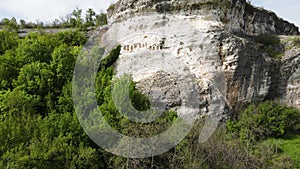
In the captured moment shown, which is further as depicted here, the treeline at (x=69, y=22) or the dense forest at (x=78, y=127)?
the treeline at (x=69, y=22)

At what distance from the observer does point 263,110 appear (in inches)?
805

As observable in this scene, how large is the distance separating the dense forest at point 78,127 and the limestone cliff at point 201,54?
138cm

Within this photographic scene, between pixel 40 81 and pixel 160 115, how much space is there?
7.40m

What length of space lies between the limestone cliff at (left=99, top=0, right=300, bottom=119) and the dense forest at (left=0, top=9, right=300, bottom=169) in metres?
1.38

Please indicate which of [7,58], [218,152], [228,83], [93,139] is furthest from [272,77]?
[7,58]

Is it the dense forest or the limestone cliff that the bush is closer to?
the dense forest

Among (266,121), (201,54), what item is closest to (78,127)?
(201,54)

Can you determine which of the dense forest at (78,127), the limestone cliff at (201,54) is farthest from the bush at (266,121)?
the limestone cliff at (201,54)

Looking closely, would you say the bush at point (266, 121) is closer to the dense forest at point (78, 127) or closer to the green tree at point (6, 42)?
the dense forest at point (78, 127)

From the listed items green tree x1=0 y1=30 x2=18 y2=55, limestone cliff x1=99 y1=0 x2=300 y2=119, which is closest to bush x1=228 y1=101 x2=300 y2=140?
limestone cliff x1=99 y1=0 x2=300 y2=119

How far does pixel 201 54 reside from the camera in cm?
2053

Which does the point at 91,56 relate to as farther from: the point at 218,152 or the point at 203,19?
the point at 218,152

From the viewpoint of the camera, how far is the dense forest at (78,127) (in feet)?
44.0

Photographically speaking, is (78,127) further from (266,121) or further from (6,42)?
(6,42)
